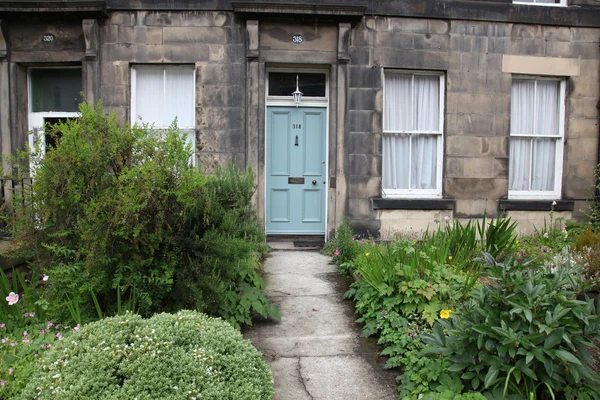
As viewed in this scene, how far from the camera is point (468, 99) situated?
814cm

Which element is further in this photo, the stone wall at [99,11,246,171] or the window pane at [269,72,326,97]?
the window pane at [269,72,326,97]

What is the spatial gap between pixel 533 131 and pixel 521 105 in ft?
1.77

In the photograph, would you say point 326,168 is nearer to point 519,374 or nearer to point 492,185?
point 492,185

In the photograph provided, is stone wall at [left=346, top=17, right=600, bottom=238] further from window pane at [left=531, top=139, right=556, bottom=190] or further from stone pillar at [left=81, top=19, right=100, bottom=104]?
stone pillar at [left=81, top=19, right=100, bottom=104]

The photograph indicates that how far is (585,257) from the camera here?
5320mm

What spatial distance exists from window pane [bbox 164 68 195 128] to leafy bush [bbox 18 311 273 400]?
210 inches

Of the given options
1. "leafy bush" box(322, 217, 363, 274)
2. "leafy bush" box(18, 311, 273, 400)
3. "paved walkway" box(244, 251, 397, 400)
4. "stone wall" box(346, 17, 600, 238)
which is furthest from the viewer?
"stone wall" box(346, 17, 600, 238)

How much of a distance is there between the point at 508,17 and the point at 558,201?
3422 millimetres

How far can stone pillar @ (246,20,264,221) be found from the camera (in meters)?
7.63

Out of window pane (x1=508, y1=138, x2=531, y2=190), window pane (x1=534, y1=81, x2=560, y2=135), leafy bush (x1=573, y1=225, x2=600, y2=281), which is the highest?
window pane (x1=534, y1=81, x2=560, y2=135)

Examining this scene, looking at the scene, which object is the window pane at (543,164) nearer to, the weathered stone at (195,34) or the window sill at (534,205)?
the window sill at (534,205)

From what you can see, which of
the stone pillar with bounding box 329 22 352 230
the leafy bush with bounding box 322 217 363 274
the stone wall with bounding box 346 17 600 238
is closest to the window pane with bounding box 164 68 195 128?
the stone pillar with bounding box 329 22 352 230

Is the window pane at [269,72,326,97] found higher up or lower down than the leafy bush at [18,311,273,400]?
higher up

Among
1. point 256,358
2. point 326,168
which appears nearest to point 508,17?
point 326,168
